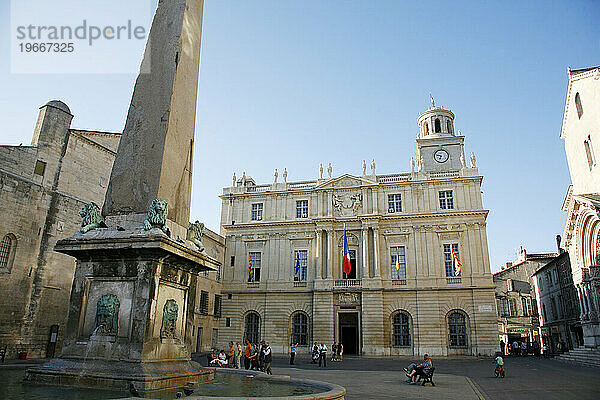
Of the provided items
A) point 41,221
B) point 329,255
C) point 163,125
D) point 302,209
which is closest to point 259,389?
point 163,125

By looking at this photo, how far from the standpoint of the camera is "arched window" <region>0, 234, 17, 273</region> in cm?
1756

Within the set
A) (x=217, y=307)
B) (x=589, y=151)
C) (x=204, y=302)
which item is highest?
(x=589, y=151)

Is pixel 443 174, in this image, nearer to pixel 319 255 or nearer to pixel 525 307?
pixel 319 255

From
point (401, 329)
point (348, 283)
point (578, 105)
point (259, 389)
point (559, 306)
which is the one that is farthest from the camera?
→ point (559, 306)

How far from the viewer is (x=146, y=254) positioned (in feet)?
20.0

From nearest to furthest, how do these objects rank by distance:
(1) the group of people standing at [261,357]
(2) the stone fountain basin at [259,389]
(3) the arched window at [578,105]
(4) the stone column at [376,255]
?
(2) the stone fountain basin at [259,389] < (1) the group of people standing at [261,357] < (3) the arched window at [578,105] < (4) the stone column at [376,255]

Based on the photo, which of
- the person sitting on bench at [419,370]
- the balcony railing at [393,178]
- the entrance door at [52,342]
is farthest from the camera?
the balcony railing at [393,178]

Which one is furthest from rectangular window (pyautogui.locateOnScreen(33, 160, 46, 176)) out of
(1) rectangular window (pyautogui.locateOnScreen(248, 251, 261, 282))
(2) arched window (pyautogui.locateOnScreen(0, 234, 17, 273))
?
(1) rectangular window (pyautogui.locateOnScreen(248, 251, 261, 282))

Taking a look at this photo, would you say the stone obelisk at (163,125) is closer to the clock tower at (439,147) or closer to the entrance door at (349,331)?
the entrance door at (349,331)

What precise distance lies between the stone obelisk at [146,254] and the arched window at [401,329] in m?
26.2

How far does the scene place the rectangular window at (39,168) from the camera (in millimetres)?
19312

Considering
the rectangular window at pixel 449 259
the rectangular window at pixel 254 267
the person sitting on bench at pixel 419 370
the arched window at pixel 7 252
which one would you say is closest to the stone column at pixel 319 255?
the rectangular window at pixel 254 267

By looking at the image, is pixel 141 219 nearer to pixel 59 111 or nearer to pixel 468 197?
pixel 59 111

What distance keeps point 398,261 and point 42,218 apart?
23433 mm
